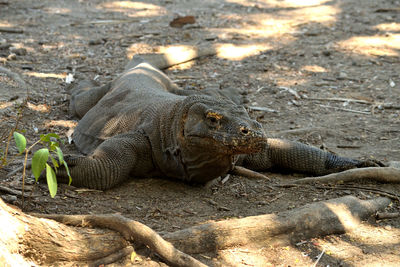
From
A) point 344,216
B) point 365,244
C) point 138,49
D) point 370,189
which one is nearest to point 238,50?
point 138,49

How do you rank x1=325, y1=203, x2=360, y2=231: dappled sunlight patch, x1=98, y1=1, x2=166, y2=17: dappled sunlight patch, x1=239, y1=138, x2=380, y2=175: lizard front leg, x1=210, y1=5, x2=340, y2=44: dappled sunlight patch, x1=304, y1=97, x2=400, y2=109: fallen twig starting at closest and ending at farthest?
x1=325, y1=203, x2=360, y2=231: dappled sunlight patch < x1=239, y1=138, x2=380, y2=175: lizard front leg < x1=304, y1=97, x2=400, y2=109: fallen twig < x1=210, y1=5, x2=340, y2=44: dappled sunlight patch < x1=98, y1=1, x2=166, y2=17: dappled sunlight patch

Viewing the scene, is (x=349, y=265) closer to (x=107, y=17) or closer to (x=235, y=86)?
(x=235, y=86)

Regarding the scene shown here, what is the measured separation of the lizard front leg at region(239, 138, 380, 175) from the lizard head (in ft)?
2.94

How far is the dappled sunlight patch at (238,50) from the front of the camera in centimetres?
882

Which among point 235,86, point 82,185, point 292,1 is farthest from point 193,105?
point 292,1

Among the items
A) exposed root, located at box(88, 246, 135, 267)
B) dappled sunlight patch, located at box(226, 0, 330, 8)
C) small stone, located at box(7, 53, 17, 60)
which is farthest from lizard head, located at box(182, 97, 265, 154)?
dappled sunlight patch, located at box(226, 0, 330, 8)

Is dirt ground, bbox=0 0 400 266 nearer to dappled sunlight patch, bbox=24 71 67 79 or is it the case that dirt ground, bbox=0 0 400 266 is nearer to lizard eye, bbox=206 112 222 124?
dappled sunlight patch, bbox=24 71 67 79

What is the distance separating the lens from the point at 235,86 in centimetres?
759

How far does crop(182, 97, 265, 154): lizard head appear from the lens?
3.76 metres

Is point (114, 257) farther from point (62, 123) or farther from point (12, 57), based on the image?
point (12, 57)

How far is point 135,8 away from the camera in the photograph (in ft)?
38.5

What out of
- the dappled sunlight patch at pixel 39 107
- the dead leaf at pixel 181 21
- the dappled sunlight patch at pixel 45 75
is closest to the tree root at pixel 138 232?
the dappled sunlight patch at pixel 39 107

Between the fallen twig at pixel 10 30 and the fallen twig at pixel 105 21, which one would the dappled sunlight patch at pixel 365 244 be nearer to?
the fallen twig at pixel 10 30

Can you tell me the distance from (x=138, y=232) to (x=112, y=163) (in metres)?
1.57
